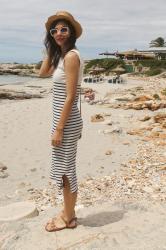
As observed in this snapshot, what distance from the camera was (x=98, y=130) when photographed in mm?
11547

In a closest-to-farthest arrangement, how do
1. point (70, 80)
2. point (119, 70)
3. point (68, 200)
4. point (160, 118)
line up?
point (70, 80) → point (68, 200) → point (160, 118) → point (119, 70)

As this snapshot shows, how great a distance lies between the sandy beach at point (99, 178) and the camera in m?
4.18

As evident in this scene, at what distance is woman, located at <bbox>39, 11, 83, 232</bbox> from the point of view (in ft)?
12.4

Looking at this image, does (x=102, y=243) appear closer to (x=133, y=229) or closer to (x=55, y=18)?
(x=133, y=229)

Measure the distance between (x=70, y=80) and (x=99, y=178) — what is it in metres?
3.97

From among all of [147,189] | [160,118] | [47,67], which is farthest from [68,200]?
[160,118]

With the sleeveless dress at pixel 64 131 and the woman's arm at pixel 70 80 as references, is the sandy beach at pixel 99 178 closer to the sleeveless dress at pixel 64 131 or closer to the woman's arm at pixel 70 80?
the sleeveless dress at pixel 64 131

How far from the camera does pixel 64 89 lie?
12.6 ft

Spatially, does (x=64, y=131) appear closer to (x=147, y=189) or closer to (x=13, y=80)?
(x=147, y=189)

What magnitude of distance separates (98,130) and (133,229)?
729 centimetres

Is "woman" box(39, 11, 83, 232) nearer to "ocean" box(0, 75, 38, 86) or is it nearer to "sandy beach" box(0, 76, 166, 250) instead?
"sandy beach" box(0, 76, 166, 250)

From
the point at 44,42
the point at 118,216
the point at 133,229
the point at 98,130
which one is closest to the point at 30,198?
the point at 118,216

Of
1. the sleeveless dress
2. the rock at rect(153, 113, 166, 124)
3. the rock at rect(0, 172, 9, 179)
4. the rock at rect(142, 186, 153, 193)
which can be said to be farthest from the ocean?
the sleeveless dress

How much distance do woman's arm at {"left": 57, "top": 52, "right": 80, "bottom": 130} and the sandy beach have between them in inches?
51.0
